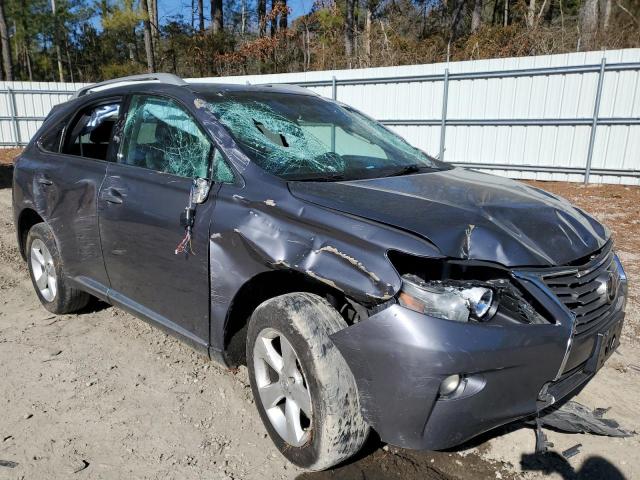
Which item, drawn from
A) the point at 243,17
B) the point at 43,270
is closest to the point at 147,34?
the point at 243,17

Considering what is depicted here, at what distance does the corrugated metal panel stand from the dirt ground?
22.9 feet

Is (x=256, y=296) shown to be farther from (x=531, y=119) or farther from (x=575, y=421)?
(x=531, y=119)

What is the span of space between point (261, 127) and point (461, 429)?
1860 millimetres

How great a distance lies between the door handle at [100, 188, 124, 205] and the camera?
3.09 metres

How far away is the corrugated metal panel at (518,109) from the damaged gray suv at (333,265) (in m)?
7.84

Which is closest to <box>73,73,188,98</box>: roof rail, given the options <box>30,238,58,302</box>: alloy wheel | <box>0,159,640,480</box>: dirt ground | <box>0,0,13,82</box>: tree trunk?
<box>30,238,58,302</box>: alloy wheel

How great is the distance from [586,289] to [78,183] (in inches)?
122

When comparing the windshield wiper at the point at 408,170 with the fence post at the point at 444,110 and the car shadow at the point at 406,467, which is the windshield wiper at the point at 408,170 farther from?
the fence post at the point at 444,110

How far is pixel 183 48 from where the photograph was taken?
88.7 feet

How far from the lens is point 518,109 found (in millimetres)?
10586

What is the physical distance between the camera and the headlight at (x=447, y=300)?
6.12 ft

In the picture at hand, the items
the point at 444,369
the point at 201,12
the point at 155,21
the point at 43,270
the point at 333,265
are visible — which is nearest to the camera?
the point at 444,369

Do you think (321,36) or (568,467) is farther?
(321,36)

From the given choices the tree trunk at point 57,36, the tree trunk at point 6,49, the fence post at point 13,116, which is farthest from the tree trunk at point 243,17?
the fence post at point 13,116
